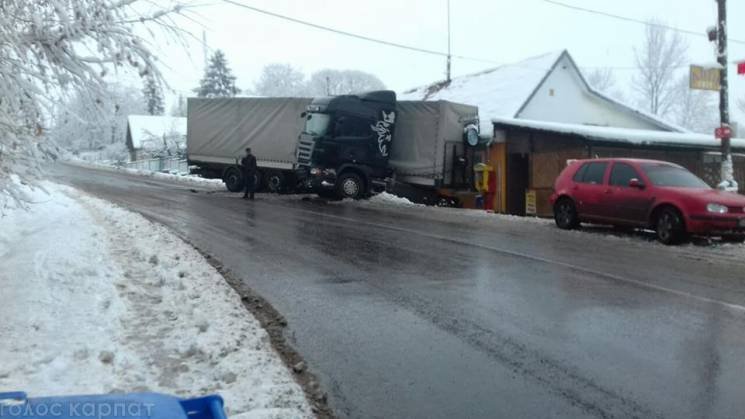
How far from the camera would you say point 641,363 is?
5.30 meters

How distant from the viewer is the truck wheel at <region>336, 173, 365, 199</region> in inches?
847

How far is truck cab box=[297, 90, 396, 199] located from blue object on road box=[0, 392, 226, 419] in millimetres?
18805

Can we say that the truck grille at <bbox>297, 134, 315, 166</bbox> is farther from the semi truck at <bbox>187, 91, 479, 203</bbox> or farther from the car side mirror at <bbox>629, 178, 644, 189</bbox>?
the car side mirror at <bbox>629, 178, 644, 189</bbox>

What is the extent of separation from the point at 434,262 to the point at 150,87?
5057mm

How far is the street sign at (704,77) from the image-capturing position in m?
→ 15.6

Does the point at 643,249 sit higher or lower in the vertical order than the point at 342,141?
lower

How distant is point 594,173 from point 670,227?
8.44 feet

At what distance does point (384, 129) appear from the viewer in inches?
856

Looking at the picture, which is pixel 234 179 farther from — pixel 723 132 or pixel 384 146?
pixel 723 132

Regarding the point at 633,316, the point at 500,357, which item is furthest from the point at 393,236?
the point at 500,357

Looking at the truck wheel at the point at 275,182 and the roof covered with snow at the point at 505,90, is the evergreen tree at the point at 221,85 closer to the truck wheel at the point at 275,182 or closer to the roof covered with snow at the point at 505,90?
the roof covered with snow at the point at 505,90

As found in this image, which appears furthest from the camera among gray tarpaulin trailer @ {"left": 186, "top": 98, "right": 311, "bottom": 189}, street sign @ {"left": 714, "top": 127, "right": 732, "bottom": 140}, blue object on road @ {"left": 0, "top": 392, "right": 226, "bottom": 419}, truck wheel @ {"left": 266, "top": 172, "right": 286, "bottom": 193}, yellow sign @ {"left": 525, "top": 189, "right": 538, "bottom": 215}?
truck wheel @ {"left": 266, "top": 172, "right": 286, "bottom": 193}

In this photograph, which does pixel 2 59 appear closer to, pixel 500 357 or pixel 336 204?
pixel 500 357

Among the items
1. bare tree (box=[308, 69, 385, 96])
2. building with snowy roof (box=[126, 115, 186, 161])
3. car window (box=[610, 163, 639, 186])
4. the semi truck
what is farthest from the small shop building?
bare tree (box=[308, 69, 385, 96])
